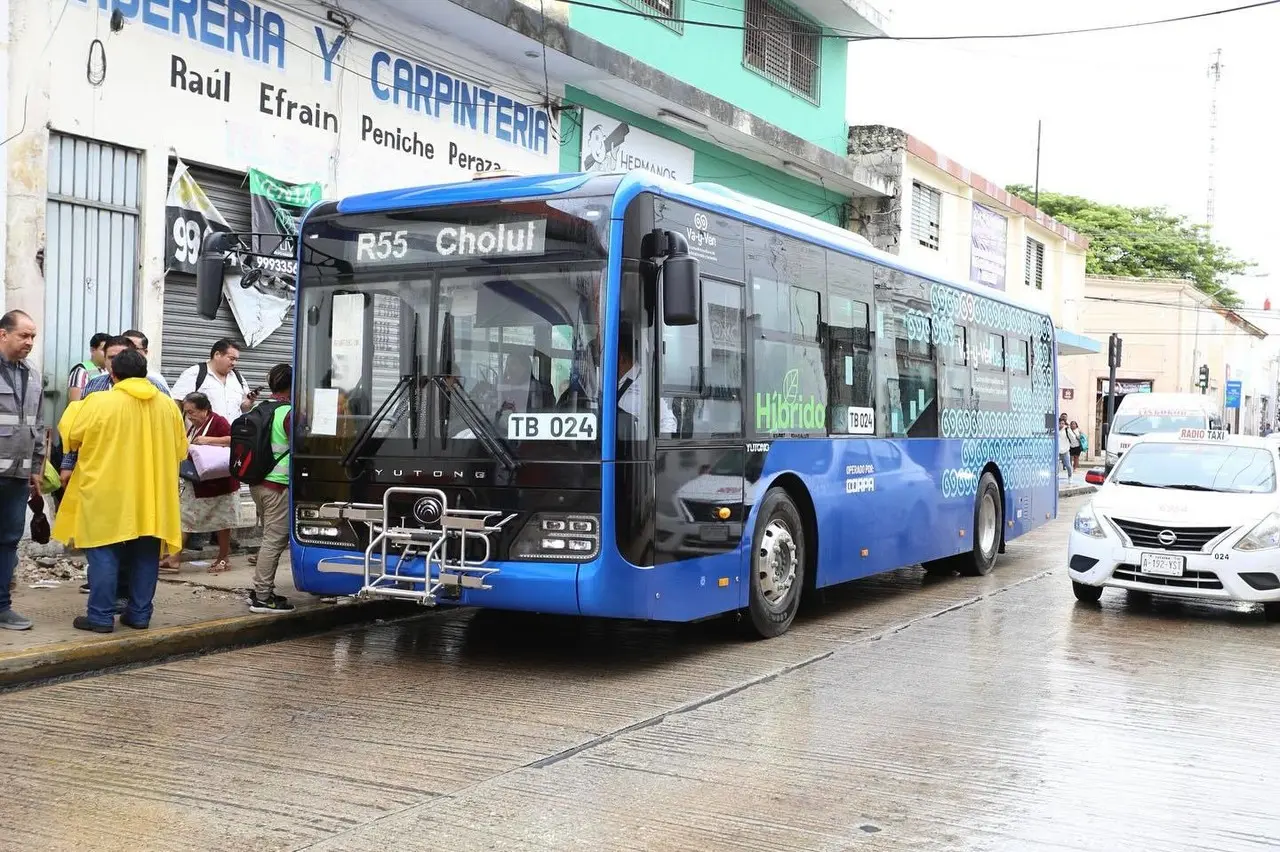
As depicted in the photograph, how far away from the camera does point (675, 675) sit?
26.3ft

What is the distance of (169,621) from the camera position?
28.5ft

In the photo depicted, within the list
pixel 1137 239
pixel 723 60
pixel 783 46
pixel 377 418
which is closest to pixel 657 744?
pixel 377 418

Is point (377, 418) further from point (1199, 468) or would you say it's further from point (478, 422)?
point (1199, 468)

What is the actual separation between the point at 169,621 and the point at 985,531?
8.48 meters

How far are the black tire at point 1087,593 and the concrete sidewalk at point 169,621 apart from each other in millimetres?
5698

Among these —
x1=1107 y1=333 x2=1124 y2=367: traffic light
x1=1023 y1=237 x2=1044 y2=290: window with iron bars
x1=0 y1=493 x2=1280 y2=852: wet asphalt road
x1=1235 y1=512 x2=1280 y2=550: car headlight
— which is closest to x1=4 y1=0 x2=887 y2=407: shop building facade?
x1=0 y1=493 x2=1280 y2=852: wet asphalt road

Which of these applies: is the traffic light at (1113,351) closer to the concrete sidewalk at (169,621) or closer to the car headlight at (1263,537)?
the car headlight at (1263,537)

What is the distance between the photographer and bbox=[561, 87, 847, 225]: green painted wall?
16703mm

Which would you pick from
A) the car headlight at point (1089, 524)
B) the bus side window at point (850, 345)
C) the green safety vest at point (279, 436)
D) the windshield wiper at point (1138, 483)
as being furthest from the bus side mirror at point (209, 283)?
the windshield wiper at point (1138, 483)

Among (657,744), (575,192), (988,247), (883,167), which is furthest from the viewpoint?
(988,247)

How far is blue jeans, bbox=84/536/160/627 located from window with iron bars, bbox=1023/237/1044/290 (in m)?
29.7

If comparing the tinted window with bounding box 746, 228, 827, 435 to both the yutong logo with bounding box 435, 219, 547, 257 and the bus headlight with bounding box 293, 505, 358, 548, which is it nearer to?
the yutong logo with bounding box 435, 219, 547, 257

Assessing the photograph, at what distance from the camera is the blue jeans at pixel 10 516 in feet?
A: 25.9

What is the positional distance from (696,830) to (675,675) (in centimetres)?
306
